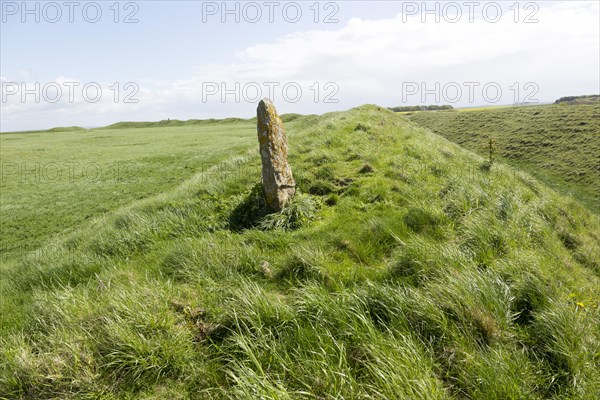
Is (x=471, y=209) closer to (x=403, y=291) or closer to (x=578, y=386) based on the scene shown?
(x=403, y=291)

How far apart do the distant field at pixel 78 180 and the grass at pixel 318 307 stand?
220 inches

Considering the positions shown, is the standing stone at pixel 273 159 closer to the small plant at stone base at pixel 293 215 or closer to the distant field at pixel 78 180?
the small plant at stone base at pixel 293 215

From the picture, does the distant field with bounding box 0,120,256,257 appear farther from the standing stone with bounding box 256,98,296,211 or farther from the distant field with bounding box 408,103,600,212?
the distant field with bounding box 408,103,600,212

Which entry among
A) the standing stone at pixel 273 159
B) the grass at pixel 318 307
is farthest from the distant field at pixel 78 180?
the standing stone at pixel 273 159

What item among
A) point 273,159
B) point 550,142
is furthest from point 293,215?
point 550,142

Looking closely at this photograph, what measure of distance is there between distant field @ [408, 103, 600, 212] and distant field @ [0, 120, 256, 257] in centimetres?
2369

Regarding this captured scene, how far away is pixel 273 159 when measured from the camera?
879 centimetres

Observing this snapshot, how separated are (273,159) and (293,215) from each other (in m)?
1.60

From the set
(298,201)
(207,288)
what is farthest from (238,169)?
(207,288)

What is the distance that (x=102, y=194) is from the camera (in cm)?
1688

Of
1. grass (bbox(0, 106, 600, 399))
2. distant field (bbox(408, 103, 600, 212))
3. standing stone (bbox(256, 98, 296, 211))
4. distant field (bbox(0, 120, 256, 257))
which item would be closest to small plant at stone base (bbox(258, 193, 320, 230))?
grass (bbox(0, 106, 600, 399))

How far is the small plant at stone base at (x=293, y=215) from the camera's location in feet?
26.0

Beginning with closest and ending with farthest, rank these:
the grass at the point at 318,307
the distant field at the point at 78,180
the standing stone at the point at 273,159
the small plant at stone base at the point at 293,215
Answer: the grass at the point at 318,307 < the small plant at stone base at the point at 293,215 < the standing stone at the point at 273,159 < the distant field at the point at 78,180

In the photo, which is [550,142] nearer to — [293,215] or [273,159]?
[273,159]
